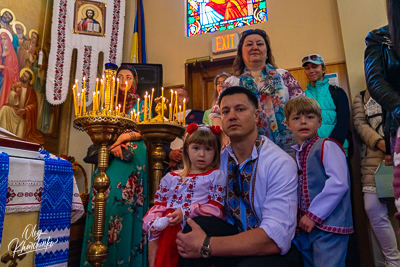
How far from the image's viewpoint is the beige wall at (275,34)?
401 centimetres

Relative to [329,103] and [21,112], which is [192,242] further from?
[21,112]

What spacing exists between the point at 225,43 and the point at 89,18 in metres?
2.32

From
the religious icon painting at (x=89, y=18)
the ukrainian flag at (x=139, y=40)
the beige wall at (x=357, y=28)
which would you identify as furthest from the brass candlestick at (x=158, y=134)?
the religious icon painting at (x=89, y=18)

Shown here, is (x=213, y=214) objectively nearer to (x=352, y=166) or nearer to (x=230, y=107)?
(x=230, y=107)

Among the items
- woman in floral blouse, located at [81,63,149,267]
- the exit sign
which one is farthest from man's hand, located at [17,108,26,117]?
the exit sign

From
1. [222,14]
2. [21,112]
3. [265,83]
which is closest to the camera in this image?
[265,83]

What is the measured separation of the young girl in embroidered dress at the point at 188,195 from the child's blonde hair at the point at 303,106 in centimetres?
51

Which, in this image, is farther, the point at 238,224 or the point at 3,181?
the point at 238,224

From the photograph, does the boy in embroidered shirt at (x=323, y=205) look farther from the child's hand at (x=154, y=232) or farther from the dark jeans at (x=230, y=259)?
the child's hand at (x=154, y=232)

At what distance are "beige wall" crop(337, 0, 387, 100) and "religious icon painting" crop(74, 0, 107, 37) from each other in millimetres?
3697

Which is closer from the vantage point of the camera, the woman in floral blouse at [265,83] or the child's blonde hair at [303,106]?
the child's blonde hair at [303,106]

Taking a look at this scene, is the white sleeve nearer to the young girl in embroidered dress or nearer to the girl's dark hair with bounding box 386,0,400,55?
the young girl in embroidered dress

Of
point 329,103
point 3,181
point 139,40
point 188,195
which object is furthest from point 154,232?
point 139,40

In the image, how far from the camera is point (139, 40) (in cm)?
507
